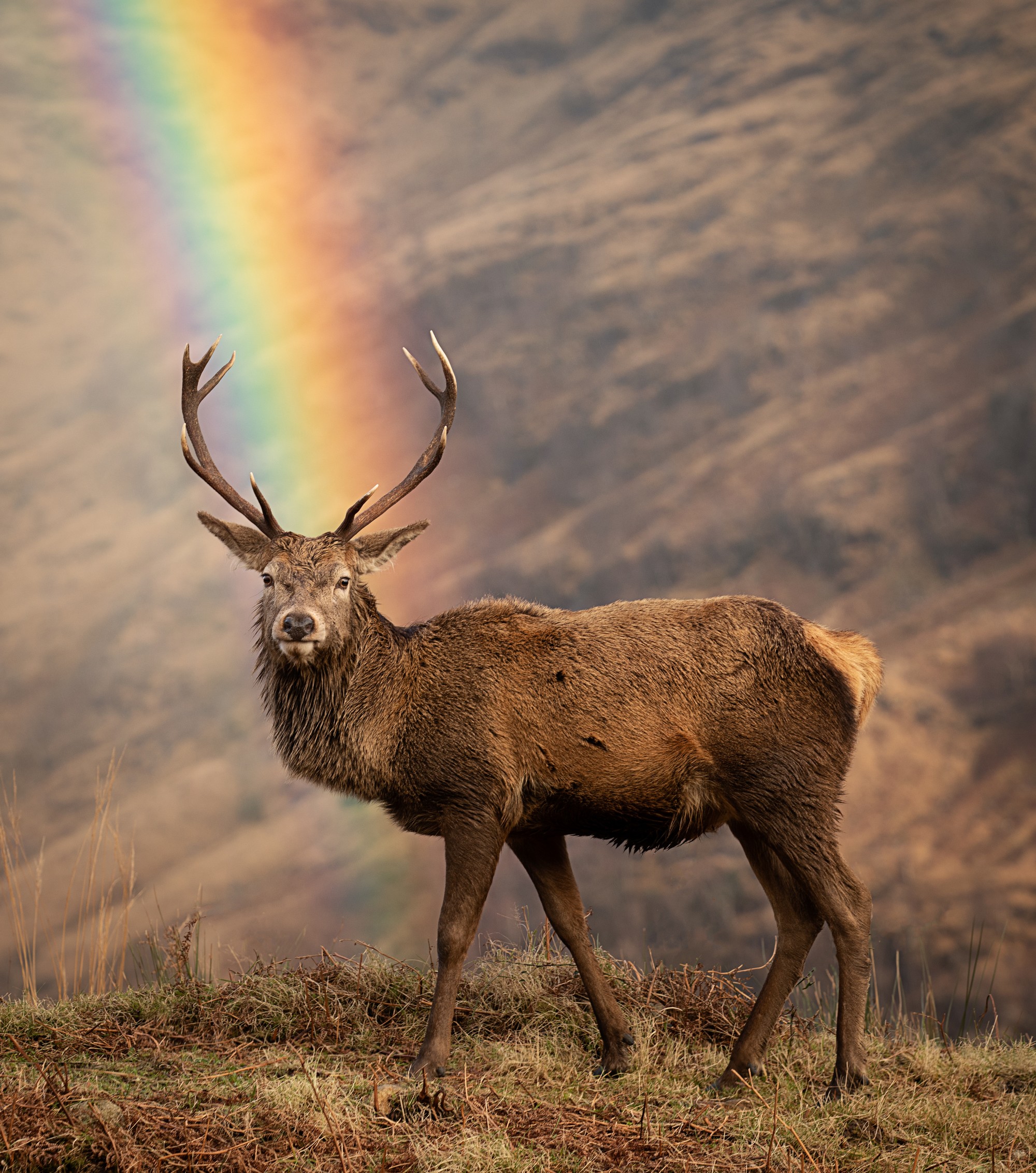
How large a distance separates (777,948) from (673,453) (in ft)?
179

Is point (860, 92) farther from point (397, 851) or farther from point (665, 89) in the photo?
point (397, 851)

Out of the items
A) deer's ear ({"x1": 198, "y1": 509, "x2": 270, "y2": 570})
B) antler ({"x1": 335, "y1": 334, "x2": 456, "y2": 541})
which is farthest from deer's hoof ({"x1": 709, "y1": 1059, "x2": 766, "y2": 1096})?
deer's ear ({"x1": 198, "y1": 509, "x2": 270, "y2": 570})

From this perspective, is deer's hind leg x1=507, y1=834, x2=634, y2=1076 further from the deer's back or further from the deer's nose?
the deer's nose

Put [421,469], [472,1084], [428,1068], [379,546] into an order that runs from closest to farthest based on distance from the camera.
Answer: [472,1084], [428,1068], [379,546], [421,469]

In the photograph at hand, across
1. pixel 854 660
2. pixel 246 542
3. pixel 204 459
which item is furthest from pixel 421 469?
pixel 854 660

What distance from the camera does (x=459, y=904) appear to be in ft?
20.4

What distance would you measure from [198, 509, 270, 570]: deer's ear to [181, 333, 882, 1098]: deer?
0.07ft

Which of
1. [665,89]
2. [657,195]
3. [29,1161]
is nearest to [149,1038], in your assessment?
[29,1161]

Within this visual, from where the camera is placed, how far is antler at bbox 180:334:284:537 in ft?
23.4

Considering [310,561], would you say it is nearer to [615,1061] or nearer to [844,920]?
[615,1061]

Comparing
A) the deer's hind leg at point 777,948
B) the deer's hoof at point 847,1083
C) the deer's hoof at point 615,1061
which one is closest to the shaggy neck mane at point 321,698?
the deer's hoof at point 615,1061

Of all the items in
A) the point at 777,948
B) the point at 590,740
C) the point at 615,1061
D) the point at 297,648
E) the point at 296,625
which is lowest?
the point at 615,1061

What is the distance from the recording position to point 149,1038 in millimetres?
6477

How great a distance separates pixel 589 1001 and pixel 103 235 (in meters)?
92.5
